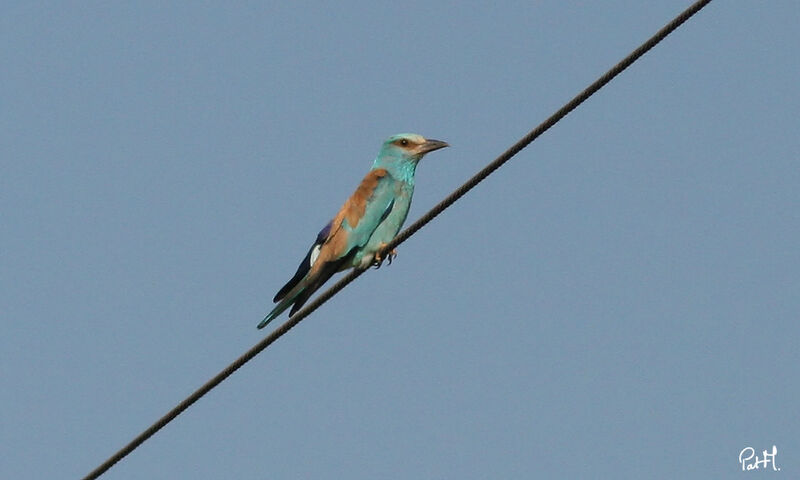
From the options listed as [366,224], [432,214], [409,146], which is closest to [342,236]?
[366,224]

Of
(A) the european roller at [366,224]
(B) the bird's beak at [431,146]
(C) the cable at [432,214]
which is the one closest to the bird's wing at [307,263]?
(A) the european roller at [366,224]

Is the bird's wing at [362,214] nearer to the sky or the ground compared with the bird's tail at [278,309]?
nearer to the sky

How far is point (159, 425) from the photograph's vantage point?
6.11 metres

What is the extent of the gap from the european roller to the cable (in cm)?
186

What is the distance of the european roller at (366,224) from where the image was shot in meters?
8.47

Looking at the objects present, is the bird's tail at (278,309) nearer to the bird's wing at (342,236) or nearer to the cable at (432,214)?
the bird's wing at (342,236)

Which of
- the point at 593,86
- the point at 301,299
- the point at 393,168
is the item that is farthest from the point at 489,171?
the point at 393,168

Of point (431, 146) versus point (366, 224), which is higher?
point (431, 146)

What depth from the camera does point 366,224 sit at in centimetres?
873

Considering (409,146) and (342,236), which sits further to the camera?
(409,146)

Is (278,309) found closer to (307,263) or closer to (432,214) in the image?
(307,263)

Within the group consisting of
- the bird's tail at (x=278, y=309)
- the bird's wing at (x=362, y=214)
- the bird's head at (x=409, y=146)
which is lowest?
the bird's tail at (x=278, y=309)

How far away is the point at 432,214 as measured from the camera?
247 inches

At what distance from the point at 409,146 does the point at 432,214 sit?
10.1 feet
